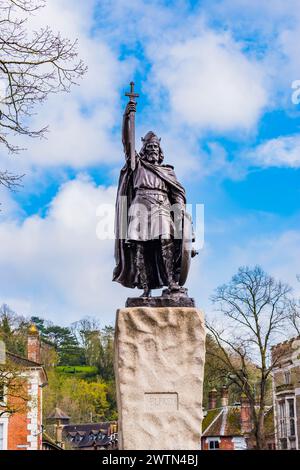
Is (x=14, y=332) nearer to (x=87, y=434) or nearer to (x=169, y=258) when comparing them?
(x=87, y=434)

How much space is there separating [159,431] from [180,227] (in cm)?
305

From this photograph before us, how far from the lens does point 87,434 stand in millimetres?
82938

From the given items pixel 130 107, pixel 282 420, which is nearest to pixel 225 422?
pixel 282 420

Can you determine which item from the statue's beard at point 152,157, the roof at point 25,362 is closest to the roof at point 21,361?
the roof at point 25,362

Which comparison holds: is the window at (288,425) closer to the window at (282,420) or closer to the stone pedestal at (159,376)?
the window at (282,420)

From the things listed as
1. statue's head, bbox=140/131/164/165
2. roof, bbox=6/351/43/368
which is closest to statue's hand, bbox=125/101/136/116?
statue's head, bbox=140/131/164/165

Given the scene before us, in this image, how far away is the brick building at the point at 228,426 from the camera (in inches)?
1793

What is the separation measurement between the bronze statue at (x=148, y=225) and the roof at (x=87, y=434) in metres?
66.4

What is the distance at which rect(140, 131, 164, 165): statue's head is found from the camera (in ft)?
38.2

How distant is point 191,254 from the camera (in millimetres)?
11125
